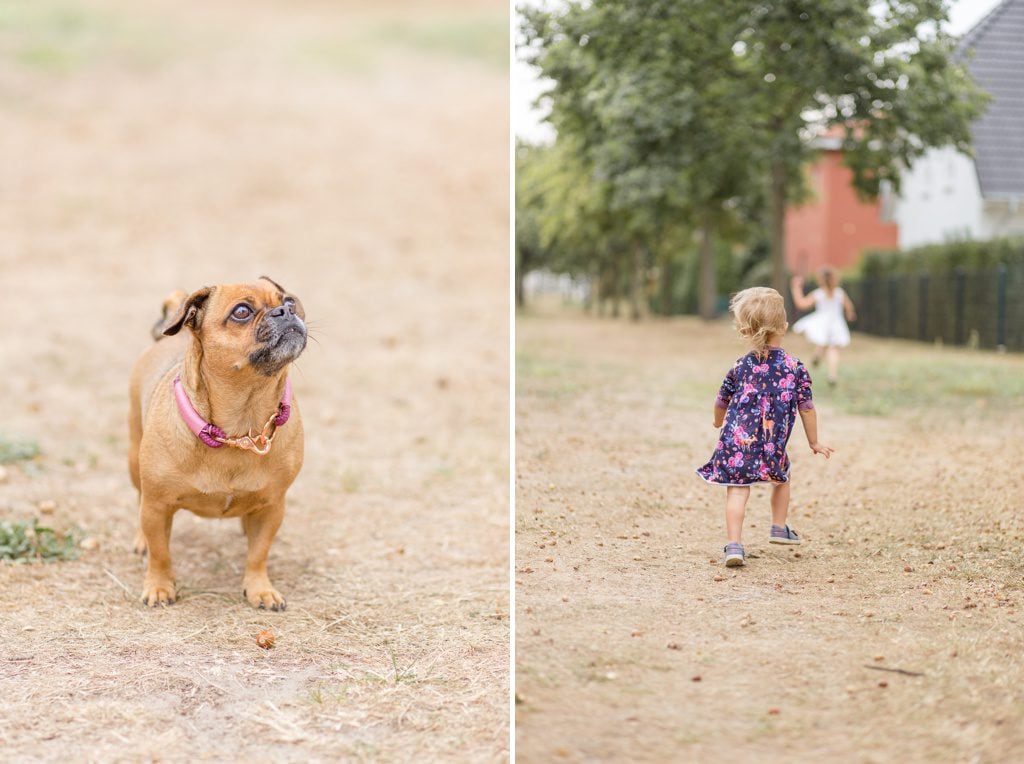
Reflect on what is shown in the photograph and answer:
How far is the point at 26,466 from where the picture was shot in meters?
8.02

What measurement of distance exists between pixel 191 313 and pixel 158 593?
1314 mm

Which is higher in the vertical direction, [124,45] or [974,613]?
[124,45]

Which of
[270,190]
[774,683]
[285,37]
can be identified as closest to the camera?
[774,683]

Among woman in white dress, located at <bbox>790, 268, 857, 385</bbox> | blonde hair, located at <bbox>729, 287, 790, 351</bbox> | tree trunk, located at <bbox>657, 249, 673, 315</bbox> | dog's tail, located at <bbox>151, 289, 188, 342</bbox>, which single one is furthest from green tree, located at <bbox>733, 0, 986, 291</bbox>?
tree trunk, located at <bbox>657, 249, 673, 315</bbox>

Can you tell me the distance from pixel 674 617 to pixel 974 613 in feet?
3.58

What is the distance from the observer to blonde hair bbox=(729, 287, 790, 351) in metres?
4.86

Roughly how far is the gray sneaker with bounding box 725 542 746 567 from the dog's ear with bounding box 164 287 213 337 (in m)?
2.30

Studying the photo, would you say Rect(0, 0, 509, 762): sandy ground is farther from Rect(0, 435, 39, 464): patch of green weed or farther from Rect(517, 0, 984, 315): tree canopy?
Rect(517, 0, 984, 315): tree canopy

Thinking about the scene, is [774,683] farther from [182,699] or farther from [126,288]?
[126,288]

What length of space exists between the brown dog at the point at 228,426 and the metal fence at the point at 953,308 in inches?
463

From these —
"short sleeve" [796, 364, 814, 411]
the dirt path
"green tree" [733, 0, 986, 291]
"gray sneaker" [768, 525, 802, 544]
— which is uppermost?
→ "green tree" [733, 0, 986, 291]

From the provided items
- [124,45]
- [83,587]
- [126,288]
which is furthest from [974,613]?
[124,45]

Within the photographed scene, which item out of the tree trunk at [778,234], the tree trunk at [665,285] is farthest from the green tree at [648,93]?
the tree trunk at [665,285]

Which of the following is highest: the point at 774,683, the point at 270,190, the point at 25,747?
the point at 270,190
